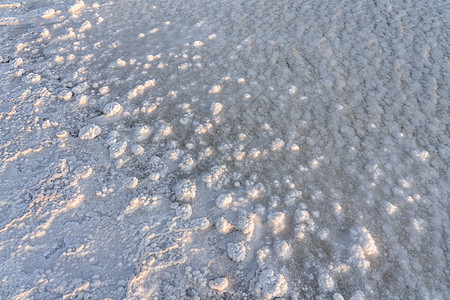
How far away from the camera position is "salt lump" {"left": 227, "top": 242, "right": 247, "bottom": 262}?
5.03 ft

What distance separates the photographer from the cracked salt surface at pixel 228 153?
1.53 m

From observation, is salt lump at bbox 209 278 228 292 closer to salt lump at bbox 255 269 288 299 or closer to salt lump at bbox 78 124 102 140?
salt lump at bbox 255 269 288 299

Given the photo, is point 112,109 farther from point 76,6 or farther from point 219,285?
point 76,6

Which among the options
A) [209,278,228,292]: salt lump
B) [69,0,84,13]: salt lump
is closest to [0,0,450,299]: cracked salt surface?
[209,278,228,292]: salt lump

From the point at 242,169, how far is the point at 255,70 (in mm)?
823

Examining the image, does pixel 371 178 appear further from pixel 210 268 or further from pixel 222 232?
pixel 210 268

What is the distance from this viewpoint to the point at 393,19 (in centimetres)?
280

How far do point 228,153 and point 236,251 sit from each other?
1.87 ft

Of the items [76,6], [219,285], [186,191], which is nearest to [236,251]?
[219,285]

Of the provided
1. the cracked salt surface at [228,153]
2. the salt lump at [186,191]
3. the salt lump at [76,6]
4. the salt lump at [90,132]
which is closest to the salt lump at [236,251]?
the cracked salt surface at [228,153]

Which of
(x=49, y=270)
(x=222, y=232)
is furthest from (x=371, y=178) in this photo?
(x=49, y=270)

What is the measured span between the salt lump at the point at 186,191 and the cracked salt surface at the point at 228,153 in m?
0.01

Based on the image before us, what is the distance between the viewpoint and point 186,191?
1742mm

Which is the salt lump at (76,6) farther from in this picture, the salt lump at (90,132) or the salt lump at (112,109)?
the salt lump at (90,132)
